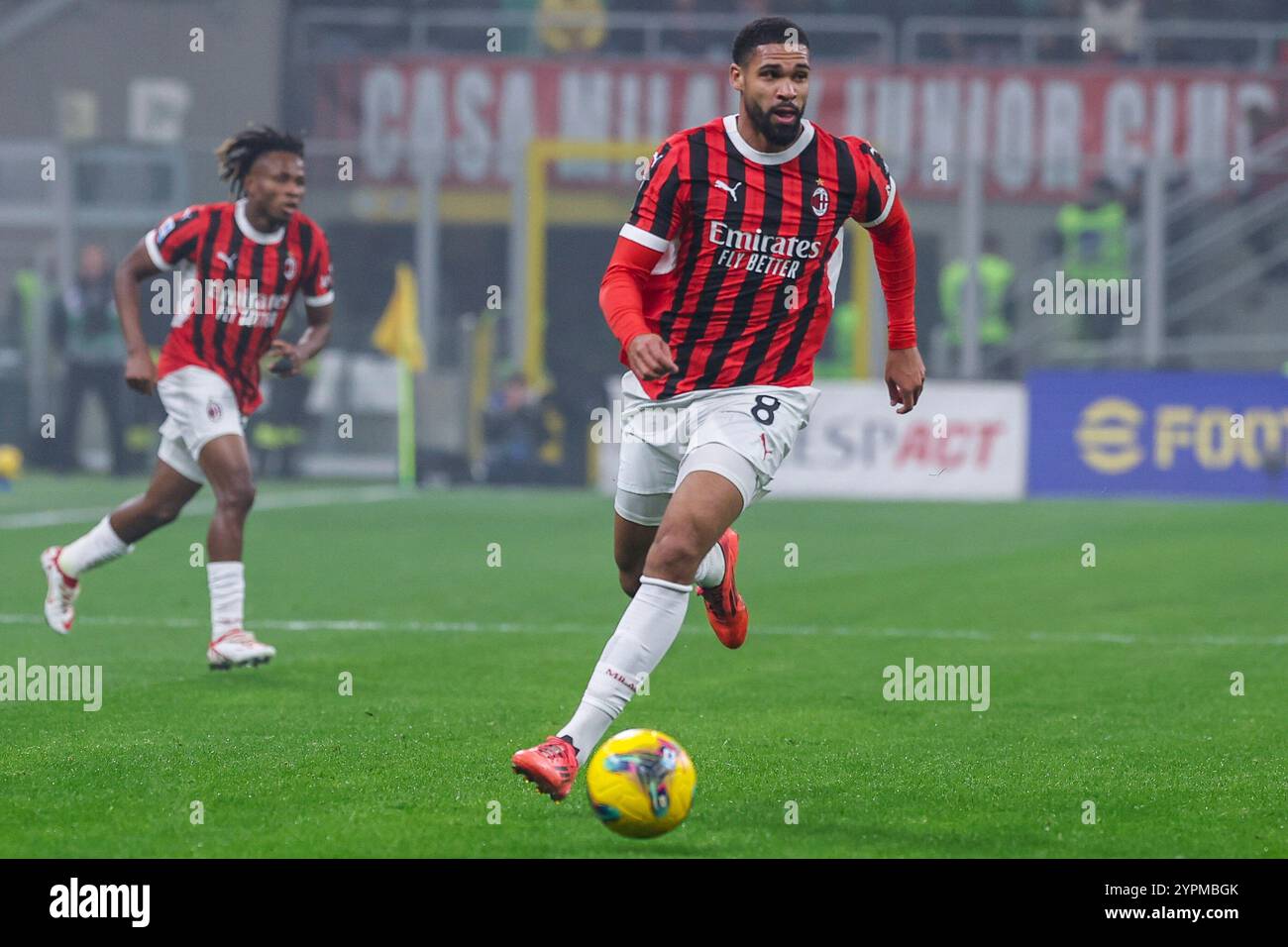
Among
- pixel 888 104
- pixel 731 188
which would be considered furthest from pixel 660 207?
pixel 888 104

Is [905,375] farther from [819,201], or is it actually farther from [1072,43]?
[1072,43]

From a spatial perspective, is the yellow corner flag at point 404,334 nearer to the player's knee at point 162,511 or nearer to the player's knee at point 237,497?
the player's knee at point 162,511

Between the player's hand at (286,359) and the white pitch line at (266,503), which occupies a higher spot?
the player's hand at (286,359)

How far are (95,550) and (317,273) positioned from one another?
1.47 metres

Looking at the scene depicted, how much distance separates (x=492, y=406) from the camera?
21781mm

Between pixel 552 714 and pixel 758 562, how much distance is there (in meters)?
6.10

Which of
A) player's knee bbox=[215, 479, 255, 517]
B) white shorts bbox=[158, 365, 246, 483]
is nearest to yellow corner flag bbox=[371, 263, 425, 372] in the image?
white shorts bbox=[158, 365, 246, 483]

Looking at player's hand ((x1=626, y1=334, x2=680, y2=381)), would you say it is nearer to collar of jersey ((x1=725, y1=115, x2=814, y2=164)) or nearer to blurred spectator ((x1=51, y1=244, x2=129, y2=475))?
collar of jersey ((x1=725, y1=115, x2=814, y2=164))

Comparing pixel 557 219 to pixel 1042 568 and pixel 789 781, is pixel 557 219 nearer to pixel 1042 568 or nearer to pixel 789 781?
pixel 1042 568

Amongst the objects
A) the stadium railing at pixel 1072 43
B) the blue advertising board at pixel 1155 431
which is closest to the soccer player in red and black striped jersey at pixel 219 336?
the blue advertising board at pixel 1155 431

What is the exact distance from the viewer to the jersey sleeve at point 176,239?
8930mm

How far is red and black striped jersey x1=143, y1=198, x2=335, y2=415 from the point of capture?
889 centimetres

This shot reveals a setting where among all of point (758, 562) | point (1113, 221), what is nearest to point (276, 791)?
point (758, 562)

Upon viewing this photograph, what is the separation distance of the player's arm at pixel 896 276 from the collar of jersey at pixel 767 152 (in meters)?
0.21
